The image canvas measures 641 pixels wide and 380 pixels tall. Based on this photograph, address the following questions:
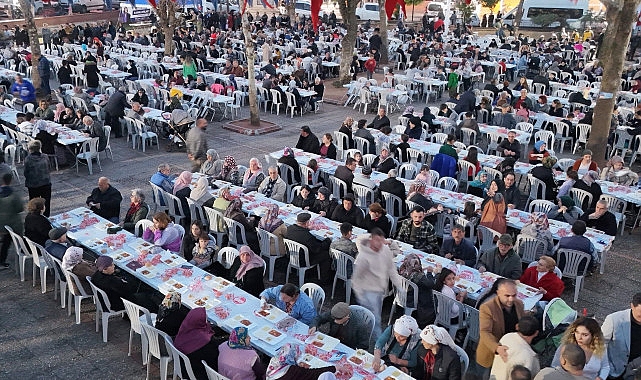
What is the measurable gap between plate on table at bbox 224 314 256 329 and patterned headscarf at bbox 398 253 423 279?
6.46ft

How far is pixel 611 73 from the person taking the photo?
1217cm

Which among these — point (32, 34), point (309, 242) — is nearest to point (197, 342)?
point (309, 242)

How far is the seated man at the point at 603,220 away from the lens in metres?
9.10

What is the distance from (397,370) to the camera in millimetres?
5797

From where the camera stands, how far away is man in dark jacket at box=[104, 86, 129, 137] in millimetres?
14930

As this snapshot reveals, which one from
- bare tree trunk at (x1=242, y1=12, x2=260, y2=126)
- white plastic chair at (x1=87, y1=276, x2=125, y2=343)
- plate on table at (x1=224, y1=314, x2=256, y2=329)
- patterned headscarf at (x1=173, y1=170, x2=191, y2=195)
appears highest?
bare tree trunk at (x1=242, y1=12, x2=260, y2=126)

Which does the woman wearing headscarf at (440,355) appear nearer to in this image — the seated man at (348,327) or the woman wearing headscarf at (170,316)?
the seated man at (348,327)

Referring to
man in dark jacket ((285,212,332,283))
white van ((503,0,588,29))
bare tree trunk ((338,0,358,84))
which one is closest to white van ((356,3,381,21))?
white van ((503,0,588,29))

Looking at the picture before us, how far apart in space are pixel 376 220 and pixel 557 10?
33.9m

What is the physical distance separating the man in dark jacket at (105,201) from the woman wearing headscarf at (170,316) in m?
3.67

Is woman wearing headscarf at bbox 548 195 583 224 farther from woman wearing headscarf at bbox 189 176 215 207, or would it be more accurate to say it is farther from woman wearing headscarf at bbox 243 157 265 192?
woman wearing headscarf at bbox 189 176 215 207

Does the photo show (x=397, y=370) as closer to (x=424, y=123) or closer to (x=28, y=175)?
(x=28, y=175)

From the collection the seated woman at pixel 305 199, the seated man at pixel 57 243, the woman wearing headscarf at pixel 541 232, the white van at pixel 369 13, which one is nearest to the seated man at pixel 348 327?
the woman wearing headscarf at pixel 541 232

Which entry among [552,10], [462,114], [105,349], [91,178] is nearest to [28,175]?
[91,178]
